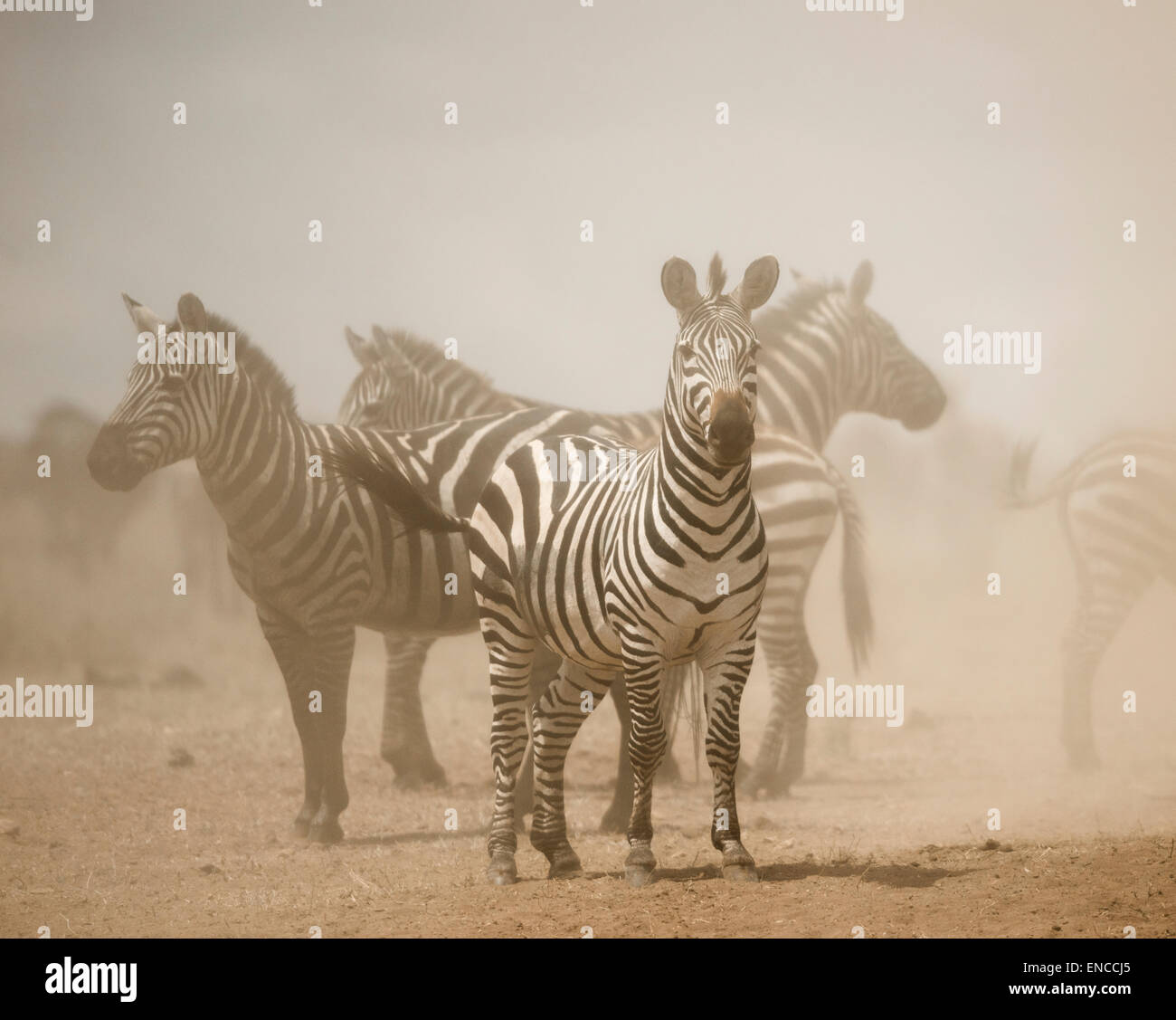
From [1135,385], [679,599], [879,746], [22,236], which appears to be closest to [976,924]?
[679,599]

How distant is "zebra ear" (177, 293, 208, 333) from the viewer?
765 cm

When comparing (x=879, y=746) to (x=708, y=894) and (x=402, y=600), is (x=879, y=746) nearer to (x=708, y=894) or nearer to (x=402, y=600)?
(x=402, y=600)

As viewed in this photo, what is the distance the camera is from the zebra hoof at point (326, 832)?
7.68m

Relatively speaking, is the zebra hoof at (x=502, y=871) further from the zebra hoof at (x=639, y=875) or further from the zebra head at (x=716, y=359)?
the zebra head at (x=716, y=359)

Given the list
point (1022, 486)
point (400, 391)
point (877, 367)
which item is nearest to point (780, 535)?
point (877, 367)

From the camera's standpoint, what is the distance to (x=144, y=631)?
1894 cm

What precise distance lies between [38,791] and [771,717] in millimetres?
5124

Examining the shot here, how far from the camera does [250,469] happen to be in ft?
26.5

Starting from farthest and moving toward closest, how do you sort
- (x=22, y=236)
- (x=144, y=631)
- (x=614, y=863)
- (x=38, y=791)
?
1. (x=144, y=631)
2. (x=22, y=236)
3. (x=38, y=791)
4. (x=614, y=863)

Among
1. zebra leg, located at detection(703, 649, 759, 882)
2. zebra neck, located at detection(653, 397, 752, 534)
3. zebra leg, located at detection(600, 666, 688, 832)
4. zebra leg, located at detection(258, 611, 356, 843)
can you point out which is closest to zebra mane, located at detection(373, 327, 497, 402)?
zebra leg, located at detection(258, 611, 356, 843)

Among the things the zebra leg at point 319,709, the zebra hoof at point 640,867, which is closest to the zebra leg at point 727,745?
the zebra hoof at point 640,867

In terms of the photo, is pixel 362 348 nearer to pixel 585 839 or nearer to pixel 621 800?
pixel 621 800

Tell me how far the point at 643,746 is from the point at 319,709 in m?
2.86

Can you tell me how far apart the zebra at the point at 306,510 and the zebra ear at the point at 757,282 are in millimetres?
2071
